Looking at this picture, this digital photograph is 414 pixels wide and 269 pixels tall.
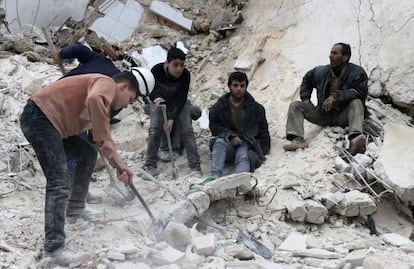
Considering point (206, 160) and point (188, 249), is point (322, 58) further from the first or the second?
point (188, 249)

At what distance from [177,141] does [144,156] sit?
1.39 ft

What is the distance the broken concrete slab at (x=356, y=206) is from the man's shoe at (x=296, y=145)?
1.00 m

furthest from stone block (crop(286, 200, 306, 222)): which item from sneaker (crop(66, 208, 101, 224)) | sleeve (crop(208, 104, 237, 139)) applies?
sneaker (crop(66, 208, 101, 224))

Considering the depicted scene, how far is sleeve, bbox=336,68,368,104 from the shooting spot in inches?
243

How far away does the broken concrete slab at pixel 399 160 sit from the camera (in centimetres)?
→ 539

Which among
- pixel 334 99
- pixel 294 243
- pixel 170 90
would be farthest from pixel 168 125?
pixel 294 243

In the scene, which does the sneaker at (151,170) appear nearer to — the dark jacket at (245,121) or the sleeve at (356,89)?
the dark jacket at (245,121)

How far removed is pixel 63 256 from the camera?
4.00 m

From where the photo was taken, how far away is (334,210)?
5.34 m

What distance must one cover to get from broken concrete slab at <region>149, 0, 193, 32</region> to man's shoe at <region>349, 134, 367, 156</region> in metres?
4.38

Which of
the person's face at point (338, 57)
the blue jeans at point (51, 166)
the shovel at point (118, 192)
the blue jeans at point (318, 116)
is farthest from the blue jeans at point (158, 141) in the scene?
the blue jeans at point (51, 166)

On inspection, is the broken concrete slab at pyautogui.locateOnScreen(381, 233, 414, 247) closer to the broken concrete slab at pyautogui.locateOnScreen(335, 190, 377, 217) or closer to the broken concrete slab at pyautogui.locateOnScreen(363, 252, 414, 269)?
the broken concrete slab at pyautogui.locateOnScreen(335, 190, 377, 217)

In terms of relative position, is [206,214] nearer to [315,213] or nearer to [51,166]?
[315,213]

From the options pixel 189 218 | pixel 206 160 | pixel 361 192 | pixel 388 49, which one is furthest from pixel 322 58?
pixel 189 218
